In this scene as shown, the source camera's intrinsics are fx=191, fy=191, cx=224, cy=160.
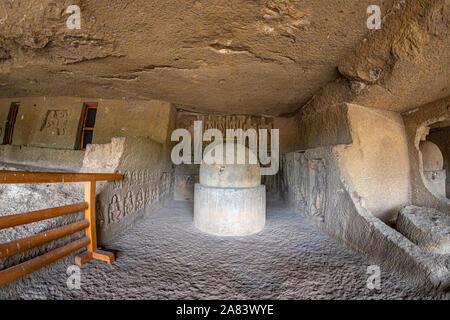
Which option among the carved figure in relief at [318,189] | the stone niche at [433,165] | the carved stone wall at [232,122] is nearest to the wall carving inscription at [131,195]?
the carved stone wall at [232,122]

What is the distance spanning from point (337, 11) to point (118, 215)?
4110 mm

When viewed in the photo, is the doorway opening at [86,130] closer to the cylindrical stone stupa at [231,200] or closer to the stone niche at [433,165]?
the cylindrical stone stupa at [231,200]

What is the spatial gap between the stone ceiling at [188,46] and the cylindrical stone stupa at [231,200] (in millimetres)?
1581

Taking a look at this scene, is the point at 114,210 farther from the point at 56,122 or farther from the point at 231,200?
the point at 56,122

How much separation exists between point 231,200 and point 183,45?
2534mm

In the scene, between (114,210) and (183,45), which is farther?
(114,210)

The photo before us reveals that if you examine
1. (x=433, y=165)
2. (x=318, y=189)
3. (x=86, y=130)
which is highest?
(x=86, y=130)

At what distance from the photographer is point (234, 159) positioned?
3.42m

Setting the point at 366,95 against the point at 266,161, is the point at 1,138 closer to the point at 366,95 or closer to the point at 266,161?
the point at 266,161

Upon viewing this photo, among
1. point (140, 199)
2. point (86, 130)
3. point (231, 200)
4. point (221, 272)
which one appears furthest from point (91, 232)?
point (86, 130)

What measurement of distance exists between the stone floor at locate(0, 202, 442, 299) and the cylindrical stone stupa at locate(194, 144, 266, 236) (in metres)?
0.21

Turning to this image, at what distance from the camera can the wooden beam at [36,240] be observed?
1.57 meters

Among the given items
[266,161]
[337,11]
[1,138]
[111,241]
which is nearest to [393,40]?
[337,11]

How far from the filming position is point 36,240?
1.81m
